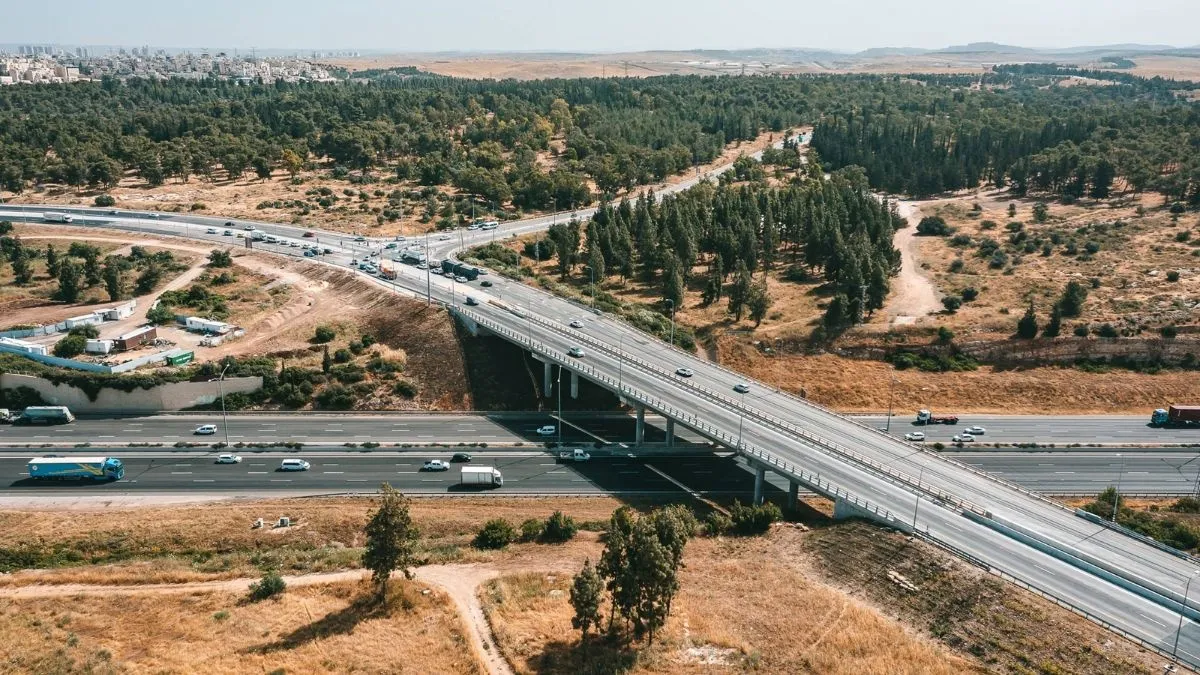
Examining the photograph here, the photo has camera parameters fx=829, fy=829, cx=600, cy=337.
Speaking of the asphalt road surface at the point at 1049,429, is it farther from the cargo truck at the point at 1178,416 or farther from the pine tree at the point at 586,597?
the pine tree at the point at 586,597

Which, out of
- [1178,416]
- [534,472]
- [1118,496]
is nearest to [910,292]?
[1178,416]

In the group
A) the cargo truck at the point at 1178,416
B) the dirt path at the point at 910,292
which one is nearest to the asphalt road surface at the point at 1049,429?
the cargo truck at the point at 1178,416

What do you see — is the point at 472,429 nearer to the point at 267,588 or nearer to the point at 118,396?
the point at 267,588

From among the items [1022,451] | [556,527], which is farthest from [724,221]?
[556,527]

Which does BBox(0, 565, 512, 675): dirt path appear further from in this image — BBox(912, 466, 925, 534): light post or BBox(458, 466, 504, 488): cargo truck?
BBox(912, 466, 925, 534): light post

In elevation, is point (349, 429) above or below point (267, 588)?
below

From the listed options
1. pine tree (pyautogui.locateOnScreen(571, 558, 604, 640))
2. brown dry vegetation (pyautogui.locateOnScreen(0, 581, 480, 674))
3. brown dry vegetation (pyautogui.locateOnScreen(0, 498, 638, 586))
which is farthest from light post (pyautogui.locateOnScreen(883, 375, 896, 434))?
brown dry vegetation (pyautogui.locateOnScreen(0, 581, 480, 674))
